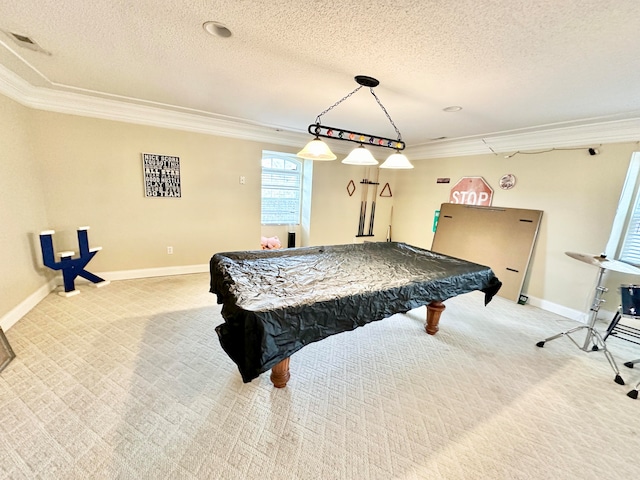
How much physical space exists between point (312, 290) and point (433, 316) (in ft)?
4.92

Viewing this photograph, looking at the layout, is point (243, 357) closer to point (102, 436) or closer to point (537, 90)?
point (102, 436)

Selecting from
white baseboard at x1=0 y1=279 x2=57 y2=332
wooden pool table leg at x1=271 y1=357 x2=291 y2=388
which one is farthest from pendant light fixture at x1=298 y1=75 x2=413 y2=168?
white baseboard at x1=0 y1=279 x2=57 y2=332

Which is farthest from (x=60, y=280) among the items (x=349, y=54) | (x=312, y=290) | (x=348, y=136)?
(x=349, y=54)

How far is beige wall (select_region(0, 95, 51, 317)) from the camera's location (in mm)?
2273

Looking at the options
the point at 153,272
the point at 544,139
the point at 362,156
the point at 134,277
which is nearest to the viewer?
the point at 362,156

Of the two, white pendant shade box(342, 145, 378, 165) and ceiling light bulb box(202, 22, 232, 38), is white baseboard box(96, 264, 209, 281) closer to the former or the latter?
white pendant shade box(342, 145, 378, 165)

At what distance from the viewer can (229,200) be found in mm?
4004

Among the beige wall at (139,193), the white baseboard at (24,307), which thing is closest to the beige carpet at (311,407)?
the white baseboard at (24,307)

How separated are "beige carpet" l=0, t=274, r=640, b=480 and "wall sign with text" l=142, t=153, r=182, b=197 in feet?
5.54

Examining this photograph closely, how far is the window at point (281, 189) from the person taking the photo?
482 centimetres

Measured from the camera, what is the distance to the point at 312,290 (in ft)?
5.62

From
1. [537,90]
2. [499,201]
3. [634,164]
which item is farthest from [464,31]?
[499,201]

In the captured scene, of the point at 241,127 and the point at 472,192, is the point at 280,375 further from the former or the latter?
the point at 472,192

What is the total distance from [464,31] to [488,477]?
233 cm
